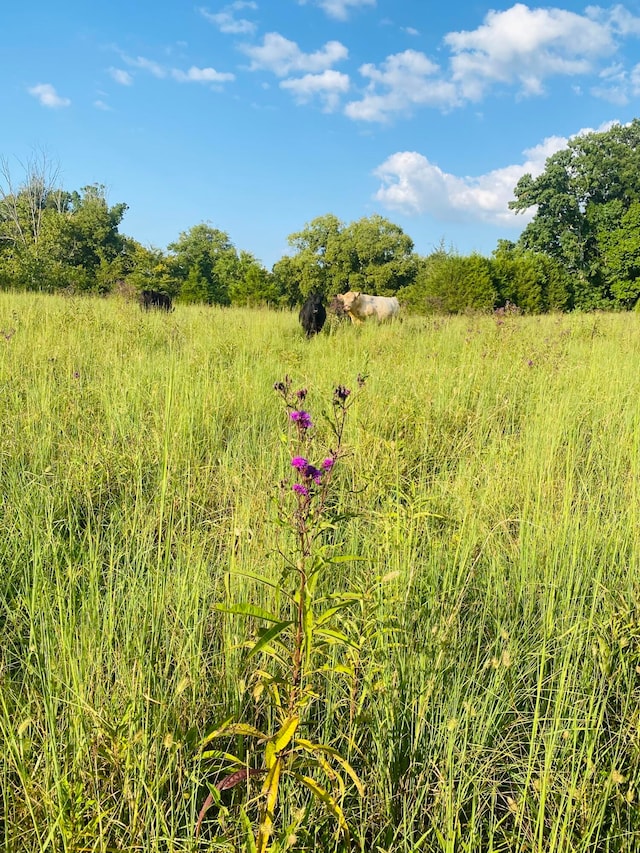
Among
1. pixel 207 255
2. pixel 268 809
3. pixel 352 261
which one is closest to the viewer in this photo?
pixel 268 809

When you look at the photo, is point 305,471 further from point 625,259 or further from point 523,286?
point 625,259

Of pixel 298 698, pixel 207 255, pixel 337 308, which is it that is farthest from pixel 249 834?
pixel 207 255

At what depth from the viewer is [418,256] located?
37.5 metres

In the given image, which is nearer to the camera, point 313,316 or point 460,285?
point 313,316

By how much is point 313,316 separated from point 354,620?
692cm

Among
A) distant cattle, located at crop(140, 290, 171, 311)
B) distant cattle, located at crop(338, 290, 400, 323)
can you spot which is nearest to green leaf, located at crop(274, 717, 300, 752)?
distant cattle, located at crop(140, 290, 171, 311)

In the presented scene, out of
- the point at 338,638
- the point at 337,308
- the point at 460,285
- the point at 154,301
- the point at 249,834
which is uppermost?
the point at 460,285

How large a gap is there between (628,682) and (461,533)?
0.62 m

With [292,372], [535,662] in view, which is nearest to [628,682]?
[535,662]

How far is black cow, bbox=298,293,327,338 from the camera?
7723 mm

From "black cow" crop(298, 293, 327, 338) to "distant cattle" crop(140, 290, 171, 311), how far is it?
2643 millimetres

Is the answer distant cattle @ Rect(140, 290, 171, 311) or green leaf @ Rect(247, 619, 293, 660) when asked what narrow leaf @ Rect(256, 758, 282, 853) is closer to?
green leaf @ Rect(247, 619, 293, 660)

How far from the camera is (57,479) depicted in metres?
2.12

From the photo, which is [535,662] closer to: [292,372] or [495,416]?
[495,416]
